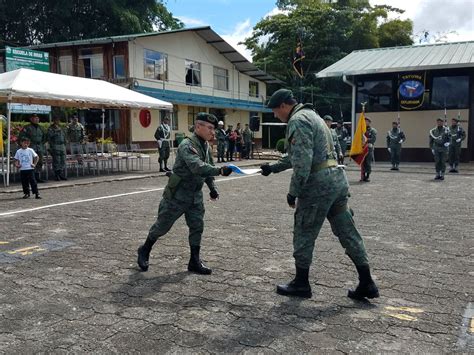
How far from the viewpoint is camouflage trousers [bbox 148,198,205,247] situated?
465 centimetres

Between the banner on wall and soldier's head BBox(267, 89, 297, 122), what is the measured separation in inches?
663

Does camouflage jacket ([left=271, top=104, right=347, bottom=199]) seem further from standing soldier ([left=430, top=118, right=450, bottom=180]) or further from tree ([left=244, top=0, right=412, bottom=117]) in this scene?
tree ([left=244, top=0, right=412, bottom=117])

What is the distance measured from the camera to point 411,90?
19.2 metres

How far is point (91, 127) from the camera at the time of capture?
2716 centimetres

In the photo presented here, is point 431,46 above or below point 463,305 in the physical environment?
above

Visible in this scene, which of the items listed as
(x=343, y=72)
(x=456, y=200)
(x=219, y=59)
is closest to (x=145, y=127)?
(x=219, y=59)

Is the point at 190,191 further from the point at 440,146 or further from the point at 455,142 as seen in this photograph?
the point at 455,142

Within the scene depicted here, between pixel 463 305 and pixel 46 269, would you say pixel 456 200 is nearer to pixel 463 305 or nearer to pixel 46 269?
pixel 463 305

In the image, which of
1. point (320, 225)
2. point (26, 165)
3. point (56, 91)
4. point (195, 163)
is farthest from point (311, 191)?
point (56, 91)

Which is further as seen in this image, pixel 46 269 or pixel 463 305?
pixel 46 269

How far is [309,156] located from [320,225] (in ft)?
2.12

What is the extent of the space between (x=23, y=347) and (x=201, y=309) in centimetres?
135

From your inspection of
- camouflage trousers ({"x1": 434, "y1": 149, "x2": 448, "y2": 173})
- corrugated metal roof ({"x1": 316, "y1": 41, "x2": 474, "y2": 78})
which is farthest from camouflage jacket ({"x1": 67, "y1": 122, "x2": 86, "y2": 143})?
camouflage trousers ({"x1": 434, "y1": 149, "x2": 448, "y2": 173})

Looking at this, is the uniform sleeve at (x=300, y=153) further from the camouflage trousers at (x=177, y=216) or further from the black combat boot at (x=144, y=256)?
the black combat boot at (x=144, y=256)
